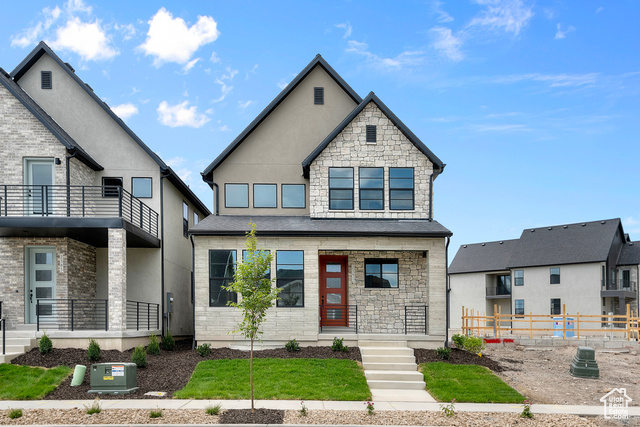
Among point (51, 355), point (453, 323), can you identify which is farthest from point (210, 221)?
point (453, 323)

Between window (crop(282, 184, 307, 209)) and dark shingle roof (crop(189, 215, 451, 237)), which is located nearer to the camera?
dark shingle roof (crop(189, 215, 451, 237))

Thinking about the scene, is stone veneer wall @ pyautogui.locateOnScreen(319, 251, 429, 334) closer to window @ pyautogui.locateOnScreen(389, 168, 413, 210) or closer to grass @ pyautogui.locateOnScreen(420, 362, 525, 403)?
window @ pyautogui.locateOnScreen(389, 168, 413, 210)

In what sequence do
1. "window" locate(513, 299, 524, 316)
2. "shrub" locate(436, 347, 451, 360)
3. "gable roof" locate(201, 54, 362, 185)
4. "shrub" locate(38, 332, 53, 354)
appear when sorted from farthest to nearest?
"window" locate(513, 299, 524, 316), "gable roof" locate(201, 54, 362, 185), "shrub" locate(436, 347, 451, 360), "shrub" locate(38, 332, 53, 354)

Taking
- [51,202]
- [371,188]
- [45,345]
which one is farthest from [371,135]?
[45,345]

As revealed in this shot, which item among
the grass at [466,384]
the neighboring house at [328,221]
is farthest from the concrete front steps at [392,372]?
the neighboring house at [328,221]

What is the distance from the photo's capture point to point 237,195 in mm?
21438

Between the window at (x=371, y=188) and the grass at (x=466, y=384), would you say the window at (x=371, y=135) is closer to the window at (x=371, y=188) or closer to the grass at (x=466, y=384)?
the window at (x=371, y=188)

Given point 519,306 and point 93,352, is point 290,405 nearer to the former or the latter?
point 93,352

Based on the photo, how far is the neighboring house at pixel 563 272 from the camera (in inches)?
1590

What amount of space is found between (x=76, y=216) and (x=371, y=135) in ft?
36.0

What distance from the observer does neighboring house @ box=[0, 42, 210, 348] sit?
18016mm

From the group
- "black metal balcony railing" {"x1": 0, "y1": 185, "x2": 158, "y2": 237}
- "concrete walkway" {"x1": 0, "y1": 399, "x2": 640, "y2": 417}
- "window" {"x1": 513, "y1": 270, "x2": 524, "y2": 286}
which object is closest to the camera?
"concrete walkway" {"x1": 0, "y1": 399, "x2": 640, "y2": 417}

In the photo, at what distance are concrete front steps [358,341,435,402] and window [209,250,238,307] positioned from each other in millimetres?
5116

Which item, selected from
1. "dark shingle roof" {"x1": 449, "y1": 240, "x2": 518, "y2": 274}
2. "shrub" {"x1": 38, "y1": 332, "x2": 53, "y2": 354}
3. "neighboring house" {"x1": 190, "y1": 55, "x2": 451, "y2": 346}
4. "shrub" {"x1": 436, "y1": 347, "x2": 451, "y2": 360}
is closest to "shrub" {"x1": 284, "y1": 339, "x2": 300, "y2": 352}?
"neighboring house" {"x1": 190, "y1": 55, "x2": 451, "y2": 346}
